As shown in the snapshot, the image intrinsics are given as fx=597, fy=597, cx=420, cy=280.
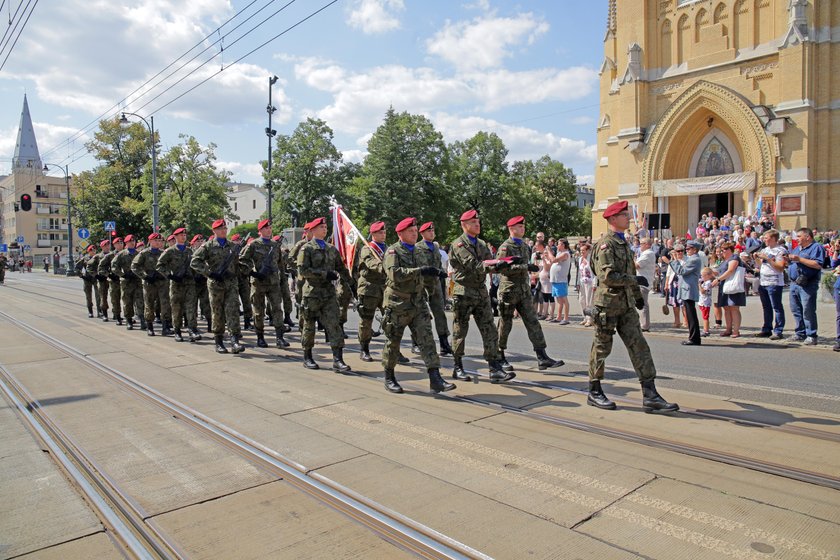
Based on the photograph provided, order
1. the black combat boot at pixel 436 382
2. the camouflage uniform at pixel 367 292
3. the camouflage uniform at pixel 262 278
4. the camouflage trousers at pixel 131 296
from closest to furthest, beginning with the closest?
the black combat boot at pixel 436 382
the camouflage uniform at pixel 367 292
the camouflage uniform at pixel 262 278
the camouflage trousers at pixel 131 296

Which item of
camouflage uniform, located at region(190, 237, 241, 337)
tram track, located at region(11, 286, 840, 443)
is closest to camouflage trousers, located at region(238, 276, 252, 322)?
camouflage uniform, located at region(190, 237, 241, 337)

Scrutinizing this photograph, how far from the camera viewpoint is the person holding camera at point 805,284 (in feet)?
33.0

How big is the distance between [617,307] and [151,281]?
10.2 meters

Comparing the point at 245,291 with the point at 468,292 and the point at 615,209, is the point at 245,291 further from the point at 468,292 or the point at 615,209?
the point at 615,209

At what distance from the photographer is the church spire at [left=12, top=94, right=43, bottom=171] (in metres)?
92.2

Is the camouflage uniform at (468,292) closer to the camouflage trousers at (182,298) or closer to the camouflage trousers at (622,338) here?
the camouflage trousers at (622,338)

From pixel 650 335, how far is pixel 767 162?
22392 millimetres

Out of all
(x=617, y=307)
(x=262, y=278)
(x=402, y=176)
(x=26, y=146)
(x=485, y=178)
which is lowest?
(x=617, y=307)

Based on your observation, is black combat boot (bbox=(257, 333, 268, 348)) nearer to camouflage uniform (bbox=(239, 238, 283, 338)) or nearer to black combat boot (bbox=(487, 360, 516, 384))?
camouflage uniform (bbox=(239, 238, 283, 338))

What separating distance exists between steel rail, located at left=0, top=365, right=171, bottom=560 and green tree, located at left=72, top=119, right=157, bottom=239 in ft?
173

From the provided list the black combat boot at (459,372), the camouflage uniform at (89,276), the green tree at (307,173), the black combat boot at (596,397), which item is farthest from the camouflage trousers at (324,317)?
the green tree at (307,173)

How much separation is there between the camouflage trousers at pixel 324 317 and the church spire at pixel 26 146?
102 meters

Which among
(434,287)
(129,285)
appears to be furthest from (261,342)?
(129,285)

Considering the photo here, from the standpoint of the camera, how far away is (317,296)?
859 cm
